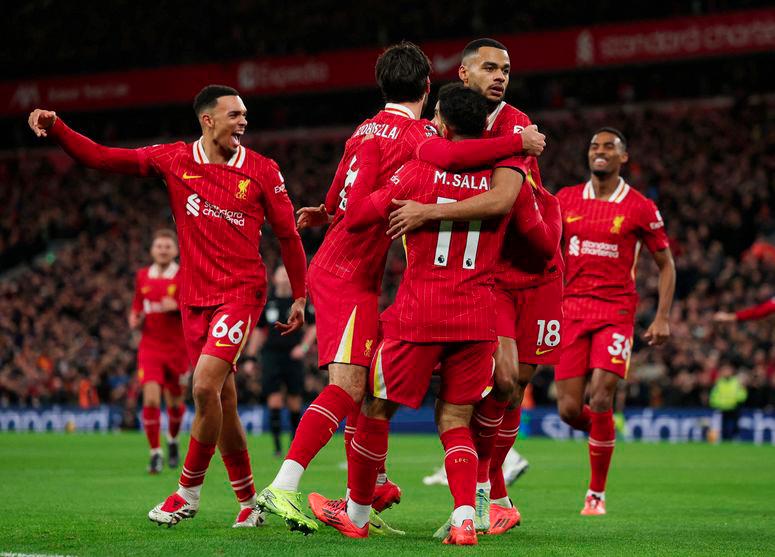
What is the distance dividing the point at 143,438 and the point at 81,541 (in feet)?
52.5

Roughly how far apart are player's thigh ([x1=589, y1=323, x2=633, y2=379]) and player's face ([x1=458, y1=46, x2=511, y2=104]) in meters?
2.99

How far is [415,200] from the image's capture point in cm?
638

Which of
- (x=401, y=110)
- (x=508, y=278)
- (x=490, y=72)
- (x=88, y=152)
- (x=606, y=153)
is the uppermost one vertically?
(x=606, y=153)

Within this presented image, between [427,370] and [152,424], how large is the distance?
7531 mm

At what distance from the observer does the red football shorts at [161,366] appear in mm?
13500

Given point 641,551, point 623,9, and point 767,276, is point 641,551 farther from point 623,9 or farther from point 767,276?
point 623,9

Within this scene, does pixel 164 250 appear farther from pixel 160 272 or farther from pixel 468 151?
pixel 468 151

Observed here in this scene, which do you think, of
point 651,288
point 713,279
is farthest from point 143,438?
point 713,279

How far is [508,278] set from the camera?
7715mm

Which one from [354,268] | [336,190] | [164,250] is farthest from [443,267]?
[164,250]

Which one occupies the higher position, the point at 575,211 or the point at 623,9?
the point at 623,9

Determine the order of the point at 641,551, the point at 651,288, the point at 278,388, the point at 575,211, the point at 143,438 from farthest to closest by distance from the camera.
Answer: the point at 651,288
the point at 143,438
the point at 278,388
the point at 575,211
the point at 641,551

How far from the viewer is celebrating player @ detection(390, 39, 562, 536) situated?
6324 mm

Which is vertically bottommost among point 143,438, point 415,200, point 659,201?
point 143,438
